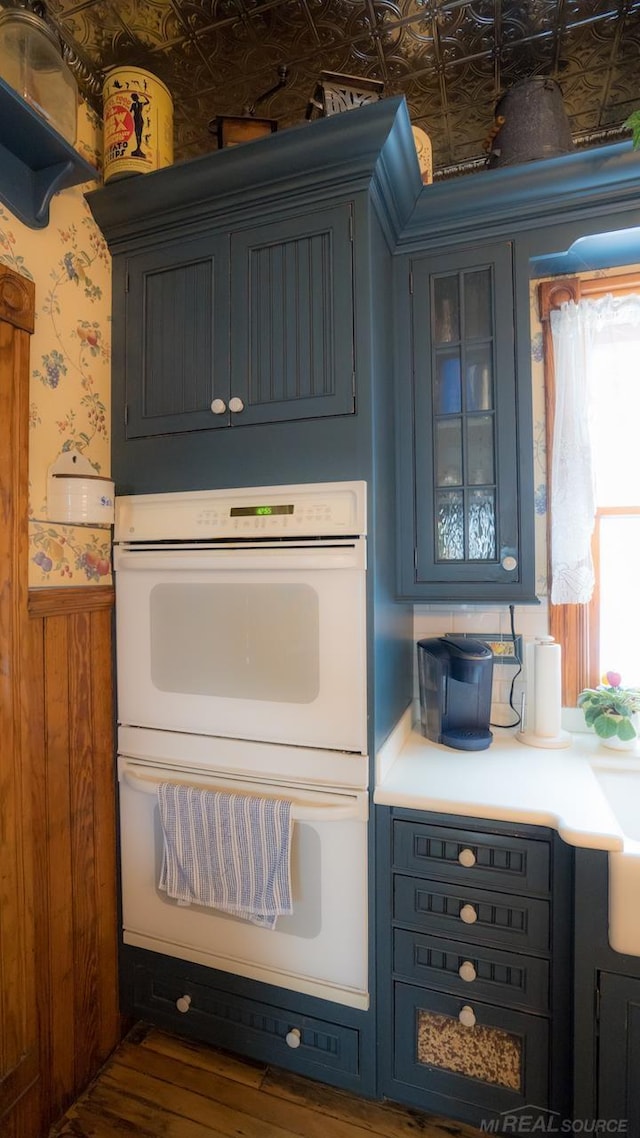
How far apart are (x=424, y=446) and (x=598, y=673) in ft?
3.02

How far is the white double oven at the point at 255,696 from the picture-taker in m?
1.30

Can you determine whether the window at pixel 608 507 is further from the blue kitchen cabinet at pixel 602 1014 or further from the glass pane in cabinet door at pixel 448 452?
the blue kitchen cabinet at pixel 602 1014

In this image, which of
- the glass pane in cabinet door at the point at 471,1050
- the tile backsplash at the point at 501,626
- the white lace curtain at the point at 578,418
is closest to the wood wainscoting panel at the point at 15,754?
the glass pane in cabinet door at the point at 471,1050

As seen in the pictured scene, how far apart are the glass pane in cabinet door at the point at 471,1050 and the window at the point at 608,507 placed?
0.92 m

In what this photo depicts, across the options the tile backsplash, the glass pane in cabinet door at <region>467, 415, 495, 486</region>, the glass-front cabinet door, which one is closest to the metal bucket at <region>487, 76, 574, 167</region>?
the glass-front cabinet door

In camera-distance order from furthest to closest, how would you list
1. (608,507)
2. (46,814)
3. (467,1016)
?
1. (608,507)
2. (46,814)
3. (467,1016)

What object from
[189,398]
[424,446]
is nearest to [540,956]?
[424,446]

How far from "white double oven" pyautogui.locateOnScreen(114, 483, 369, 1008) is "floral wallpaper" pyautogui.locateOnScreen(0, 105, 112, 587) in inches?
6.3

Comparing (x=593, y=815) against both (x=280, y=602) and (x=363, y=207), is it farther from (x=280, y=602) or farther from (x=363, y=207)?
(x=363, y=207)

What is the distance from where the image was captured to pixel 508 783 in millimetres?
1330

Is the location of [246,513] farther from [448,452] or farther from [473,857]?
[473,857]

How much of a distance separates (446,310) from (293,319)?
46 centimetres

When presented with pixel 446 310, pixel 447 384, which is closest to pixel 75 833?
pixel 447 384

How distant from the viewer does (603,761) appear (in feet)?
5.01
